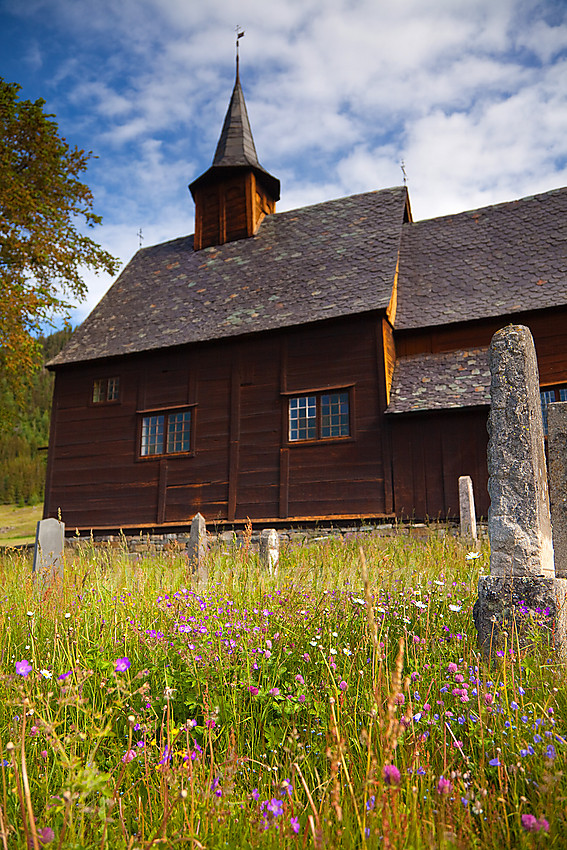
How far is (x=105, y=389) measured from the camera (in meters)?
18.7

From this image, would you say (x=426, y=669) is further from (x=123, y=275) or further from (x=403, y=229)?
(x=123, y=275)

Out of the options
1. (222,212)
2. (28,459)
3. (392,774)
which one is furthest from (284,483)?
(28,459)

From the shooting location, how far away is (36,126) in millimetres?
19203

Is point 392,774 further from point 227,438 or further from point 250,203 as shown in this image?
Result: point 250,203

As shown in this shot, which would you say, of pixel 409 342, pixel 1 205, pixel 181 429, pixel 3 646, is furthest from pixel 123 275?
pixel 3 646

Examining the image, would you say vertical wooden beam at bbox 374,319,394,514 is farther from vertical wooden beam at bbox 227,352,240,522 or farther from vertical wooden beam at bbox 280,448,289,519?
vertical wooden beam at bbox 227,352,240,522

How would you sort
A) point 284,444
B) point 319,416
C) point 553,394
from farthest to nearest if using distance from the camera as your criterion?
point 284,444 → point 319,416 → point 553,394

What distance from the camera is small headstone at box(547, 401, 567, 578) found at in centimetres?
523

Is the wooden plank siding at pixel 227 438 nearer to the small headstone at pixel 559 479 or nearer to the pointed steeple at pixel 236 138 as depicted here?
the pointed steeple at pixel 236 138

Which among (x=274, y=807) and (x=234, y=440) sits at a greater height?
(x=234, y=440)

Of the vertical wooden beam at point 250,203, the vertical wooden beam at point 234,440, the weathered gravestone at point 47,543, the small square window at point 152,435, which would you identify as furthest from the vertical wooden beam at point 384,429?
the weathered gravestone at point 47,543

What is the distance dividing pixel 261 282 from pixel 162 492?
636cm

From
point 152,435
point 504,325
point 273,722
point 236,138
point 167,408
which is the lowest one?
point 273,722

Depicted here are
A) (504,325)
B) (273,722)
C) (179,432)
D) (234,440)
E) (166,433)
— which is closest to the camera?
(273,722)
